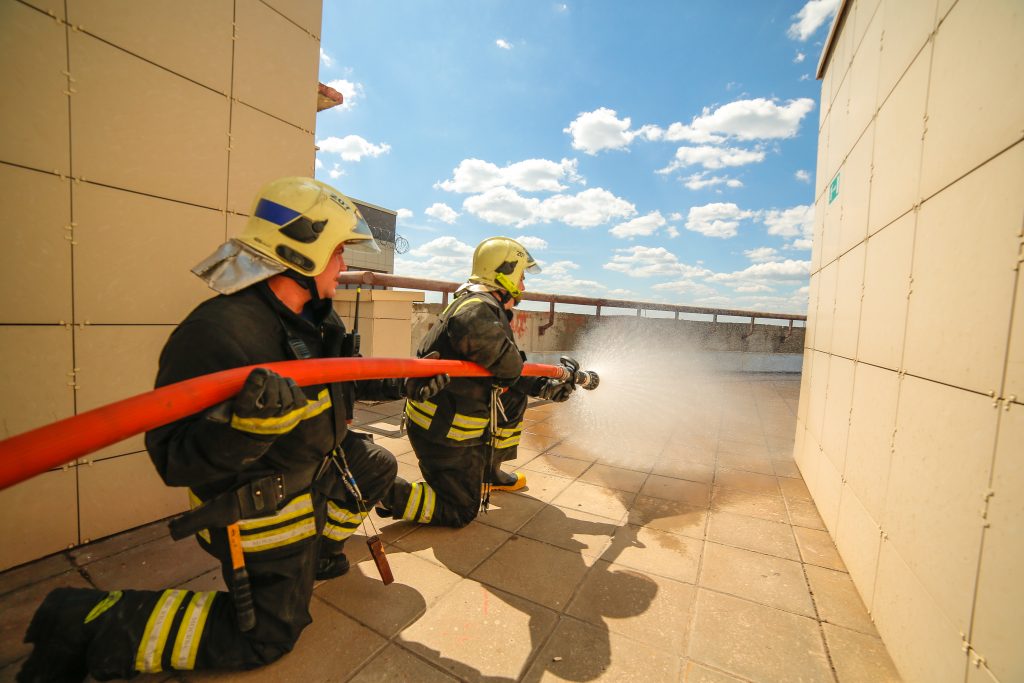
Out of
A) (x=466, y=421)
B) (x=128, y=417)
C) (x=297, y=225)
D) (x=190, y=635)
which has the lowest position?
(x=190, y=635)

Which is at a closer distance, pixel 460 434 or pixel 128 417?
pixel 128 417

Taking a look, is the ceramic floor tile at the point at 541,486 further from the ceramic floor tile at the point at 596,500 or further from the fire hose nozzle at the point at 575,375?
the fire hose nozzle at the point at 575,375

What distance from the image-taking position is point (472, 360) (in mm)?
3168

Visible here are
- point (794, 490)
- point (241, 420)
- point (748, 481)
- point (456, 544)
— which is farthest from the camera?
point (748, 481)

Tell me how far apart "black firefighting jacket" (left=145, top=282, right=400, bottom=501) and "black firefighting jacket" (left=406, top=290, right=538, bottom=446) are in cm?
101

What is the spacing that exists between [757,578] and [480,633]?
179 centimetres

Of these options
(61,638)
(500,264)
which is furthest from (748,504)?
(61,638)

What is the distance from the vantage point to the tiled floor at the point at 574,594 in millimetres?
2059

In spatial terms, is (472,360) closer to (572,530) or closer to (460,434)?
(460,434)

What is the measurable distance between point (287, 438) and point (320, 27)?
3.70 m

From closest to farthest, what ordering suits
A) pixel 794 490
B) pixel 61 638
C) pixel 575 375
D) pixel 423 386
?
pixel 61 638, pixel 423 386, pixel 575 375, pixel 794 490

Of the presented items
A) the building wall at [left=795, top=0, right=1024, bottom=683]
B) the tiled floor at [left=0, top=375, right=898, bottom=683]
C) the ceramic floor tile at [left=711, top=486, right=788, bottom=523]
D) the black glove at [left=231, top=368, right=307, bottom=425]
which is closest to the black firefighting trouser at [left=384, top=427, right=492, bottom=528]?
the tiled floor at [left=0, top=375, right=898, bottom=683]

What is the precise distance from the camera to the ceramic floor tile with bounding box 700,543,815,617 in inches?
103

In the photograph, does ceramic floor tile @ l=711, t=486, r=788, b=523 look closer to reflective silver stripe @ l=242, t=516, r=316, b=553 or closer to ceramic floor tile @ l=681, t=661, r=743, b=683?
ceramic floor tile @ l=681, t=661, r=743, b=683
